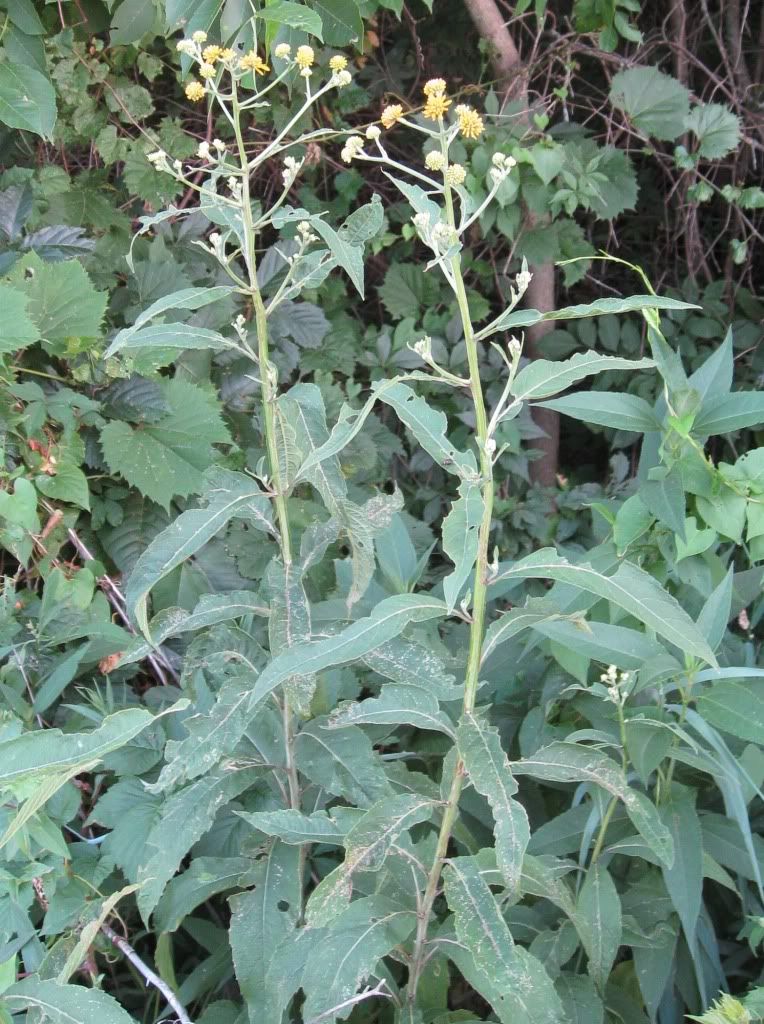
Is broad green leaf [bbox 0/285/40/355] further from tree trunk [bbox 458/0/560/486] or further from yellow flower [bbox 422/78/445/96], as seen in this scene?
tree trunk [bbox 458/0/560/486]

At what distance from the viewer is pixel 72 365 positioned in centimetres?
203

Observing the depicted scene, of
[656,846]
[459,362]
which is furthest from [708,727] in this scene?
[459,362]

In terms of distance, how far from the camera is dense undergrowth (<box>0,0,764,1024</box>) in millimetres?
943

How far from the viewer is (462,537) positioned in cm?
85

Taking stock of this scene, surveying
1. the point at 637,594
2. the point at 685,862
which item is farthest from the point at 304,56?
the point at 685,862

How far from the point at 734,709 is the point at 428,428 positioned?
0.59m

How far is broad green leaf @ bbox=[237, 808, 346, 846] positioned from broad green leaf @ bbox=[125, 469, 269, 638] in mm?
246

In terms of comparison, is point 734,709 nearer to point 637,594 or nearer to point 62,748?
point 637,594

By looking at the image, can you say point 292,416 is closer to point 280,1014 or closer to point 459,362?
point 280,1014

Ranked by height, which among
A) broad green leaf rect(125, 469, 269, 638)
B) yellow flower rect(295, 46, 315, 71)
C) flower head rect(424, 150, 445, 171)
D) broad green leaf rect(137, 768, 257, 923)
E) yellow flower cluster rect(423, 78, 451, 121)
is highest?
yellow flower rect(295, 46, 315, 71)

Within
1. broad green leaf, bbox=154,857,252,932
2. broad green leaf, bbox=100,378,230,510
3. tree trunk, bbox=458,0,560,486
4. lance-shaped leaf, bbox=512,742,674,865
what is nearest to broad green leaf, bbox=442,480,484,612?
lance-shaped leaf, bbox=512,742,674,865

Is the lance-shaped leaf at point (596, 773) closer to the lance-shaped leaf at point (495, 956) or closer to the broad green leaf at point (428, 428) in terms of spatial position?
the lance-shaped leaf at point (495, 956)

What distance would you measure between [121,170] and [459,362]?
116cm

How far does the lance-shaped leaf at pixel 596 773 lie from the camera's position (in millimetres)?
Result: 971
